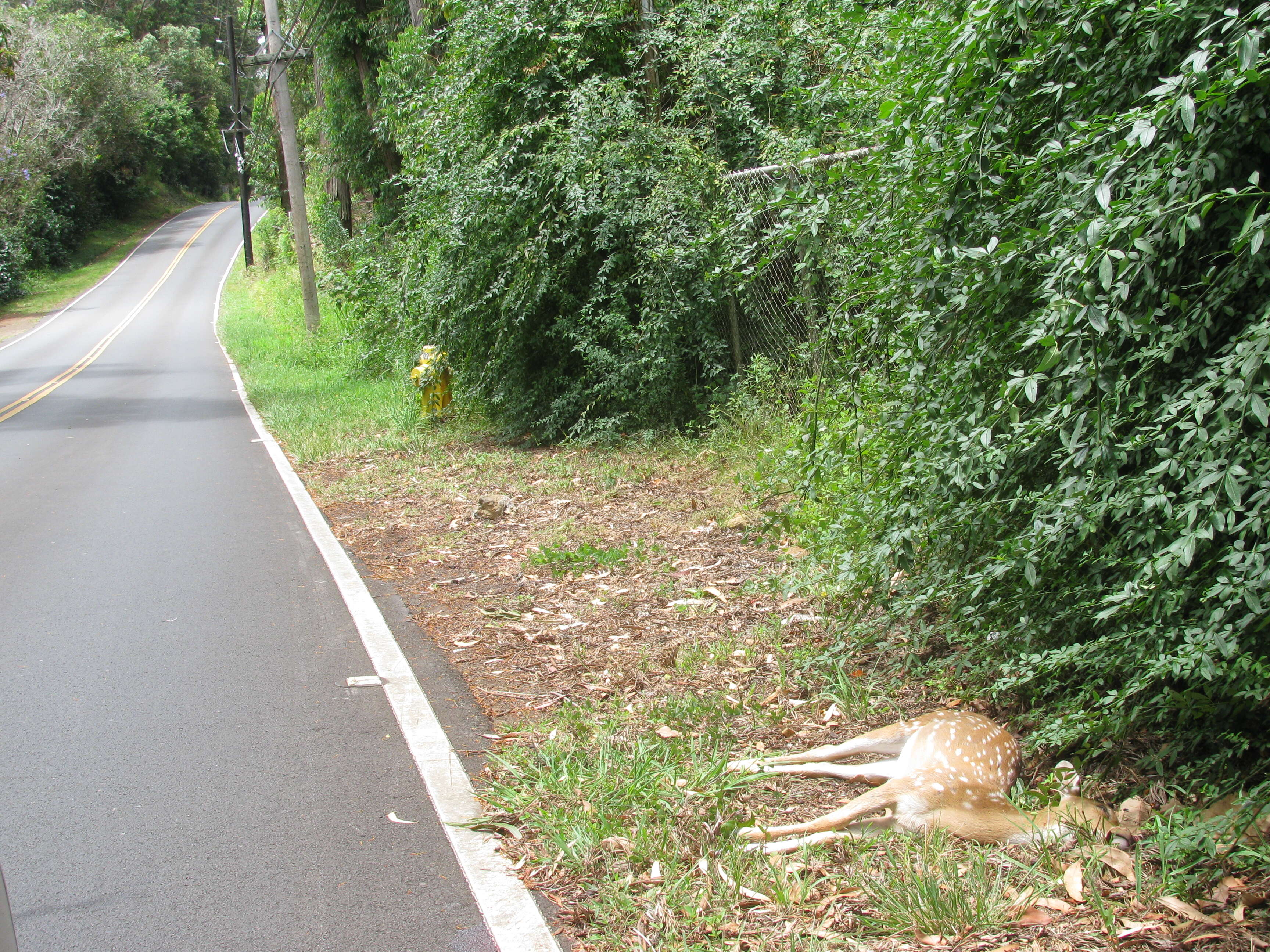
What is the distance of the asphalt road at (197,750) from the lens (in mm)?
3143

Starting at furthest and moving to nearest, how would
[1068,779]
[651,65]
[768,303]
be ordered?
[651,65], [768,303], [1068,779]

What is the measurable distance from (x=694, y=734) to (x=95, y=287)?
48.0m

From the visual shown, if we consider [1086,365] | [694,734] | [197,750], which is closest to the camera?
[1086,365]

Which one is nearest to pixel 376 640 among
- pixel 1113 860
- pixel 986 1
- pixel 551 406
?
pixel 1113 860

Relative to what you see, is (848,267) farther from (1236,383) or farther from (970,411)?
(1236,383)

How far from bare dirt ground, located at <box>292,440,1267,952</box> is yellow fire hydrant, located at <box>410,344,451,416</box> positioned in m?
2.64

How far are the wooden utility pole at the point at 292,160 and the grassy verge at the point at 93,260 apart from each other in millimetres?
19737

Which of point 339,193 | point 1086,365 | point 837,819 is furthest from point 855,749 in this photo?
point 339,193

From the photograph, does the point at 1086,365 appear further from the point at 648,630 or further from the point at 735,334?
the point at 735,334

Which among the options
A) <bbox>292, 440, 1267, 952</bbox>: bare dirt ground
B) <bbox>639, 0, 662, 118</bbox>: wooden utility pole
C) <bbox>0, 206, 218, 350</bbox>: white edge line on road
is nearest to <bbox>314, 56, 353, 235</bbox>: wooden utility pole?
<bbox>0, 206, 218, 350</bbox>: white edge line on road

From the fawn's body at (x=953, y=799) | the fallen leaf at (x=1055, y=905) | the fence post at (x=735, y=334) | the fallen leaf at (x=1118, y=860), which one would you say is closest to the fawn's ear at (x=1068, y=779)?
the fawn's body at (x=953, y=799)

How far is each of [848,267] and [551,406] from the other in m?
6.37

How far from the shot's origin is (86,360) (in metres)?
25.3

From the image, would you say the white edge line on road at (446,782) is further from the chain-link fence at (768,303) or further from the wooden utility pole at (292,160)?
the wooden utility pole at (292,160)
